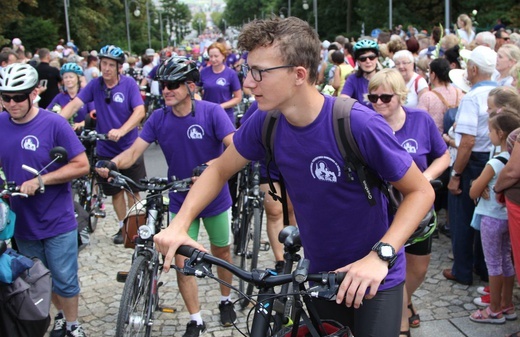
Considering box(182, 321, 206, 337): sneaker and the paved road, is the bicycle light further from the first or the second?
the paved road

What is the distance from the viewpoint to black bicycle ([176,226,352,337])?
2.22 metres

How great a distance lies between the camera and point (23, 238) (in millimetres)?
4641

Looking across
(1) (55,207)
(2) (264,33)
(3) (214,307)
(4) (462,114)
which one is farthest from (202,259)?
(4) (462,114)

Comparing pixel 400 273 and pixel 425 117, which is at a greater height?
pixel 425 117

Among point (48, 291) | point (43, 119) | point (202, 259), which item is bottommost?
point (48, 291)

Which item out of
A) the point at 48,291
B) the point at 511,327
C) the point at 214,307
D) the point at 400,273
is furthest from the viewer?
the point at 214,307

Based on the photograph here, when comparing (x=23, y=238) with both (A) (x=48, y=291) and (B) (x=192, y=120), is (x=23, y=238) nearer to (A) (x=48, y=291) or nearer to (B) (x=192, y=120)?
(A) (x=48, y=291)

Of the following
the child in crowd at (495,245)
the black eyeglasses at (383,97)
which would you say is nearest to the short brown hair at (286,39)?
the black eyeglasses at (383,97)

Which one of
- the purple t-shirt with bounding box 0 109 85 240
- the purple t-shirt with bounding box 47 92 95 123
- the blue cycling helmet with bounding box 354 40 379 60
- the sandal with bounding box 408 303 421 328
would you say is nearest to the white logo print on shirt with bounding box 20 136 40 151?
the purple t-shirt with bounding box 0 109 85 240

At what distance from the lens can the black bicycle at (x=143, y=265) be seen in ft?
13.2

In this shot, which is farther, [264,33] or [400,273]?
[400,273]

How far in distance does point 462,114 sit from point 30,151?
359cm

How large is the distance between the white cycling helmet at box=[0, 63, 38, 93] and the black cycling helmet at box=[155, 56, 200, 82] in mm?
910

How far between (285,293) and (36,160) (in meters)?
2.71
